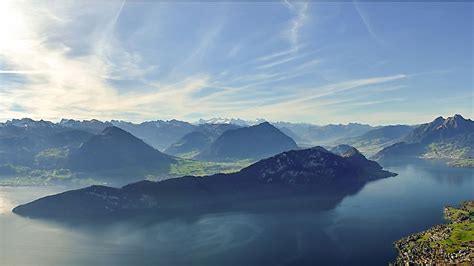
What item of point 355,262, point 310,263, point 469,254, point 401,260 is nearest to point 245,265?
point 310,263

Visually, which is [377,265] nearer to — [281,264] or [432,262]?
[432,262]

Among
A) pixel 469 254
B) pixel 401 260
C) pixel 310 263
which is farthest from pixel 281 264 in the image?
pixel 469 254

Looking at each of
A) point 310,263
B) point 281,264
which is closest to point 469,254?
point 310,263

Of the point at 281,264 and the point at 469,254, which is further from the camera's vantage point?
the point at 281,264

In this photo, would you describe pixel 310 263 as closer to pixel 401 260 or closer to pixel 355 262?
pixel 355 262

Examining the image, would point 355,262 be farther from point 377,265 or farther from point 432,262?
point 432,262

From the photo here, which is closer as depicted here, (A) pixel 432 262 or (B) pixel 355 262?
(A) pixel 432 262

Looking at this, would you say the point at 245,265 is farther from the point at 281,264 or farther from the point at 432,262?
the point at 432,262
